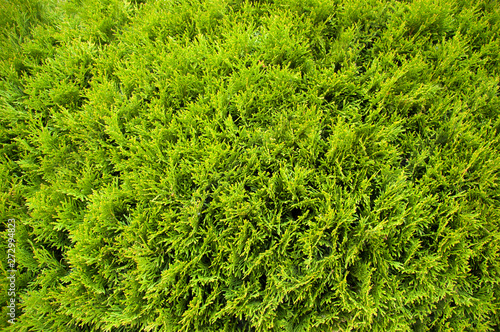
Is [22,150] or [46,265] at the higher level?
[22,150]

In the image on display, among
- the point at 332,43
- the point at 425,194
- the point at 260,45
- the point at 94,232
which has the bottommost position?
the point at 425,194

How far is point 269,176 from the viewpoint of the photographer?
2.57m

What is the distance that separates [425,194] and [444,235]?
0.40 meters

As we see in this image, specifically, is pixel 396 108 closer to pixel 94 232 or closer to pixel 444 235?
pixel 444 235

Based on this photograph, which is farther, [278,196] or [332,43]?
[332,43]

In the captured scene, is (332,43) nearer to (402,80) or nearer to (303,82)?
(303,82)

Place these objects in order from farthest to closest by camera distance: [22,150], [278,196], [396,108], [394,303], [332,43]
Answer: [22,150], [332,43], [396,108], [278,196], [394,303]

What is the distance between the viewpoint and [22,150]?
3236 mm

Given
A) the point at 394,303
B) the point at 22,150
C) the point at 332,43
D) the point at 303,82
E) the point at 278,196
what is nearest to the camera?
the point at 394,303

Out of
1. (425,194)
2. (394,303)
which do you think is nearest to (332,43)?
(425,194)

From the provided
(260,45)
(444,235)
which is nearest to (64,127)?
(260,45)

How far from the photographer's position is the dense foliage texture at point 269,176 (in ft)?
7.46

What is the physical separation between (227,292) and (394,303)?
1410 millimetres

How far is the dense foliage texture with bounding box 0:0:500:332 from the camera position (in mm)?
2273
